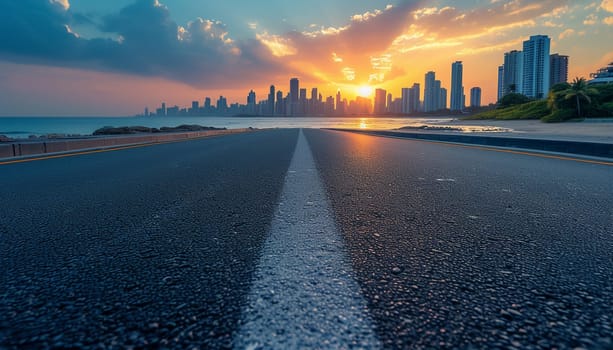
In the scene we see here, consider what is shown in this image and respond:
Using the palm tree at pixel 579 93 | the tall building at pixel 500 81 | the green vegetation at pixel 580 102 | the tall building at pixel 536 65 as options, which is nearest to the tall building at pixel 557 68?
the tall building at pixel 536 65

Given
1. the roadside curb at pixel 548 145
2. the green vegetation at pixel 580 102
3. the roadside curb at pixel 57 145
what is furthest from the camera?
the green vegetation at pixel 580 102

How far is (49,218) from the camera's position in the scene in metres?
3.01

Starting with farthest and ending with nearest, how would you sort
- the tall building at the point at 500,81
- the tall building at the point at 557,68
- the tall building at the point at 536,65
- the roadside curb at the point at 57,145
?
the tall building at the point at 500,81, the tall building at the point at 557,68, the tall building at the point at 536,65, the roadside curb at the point at 57,145

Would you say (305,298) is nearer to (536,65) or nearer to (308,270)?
(308,270)

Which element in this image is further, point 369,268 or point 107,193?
point 107,193

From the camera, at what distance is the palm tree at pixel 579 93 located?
48438mm

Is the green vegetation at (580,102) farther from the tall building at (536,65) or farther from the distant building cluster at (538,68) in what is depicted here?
the tall building at (536,65)

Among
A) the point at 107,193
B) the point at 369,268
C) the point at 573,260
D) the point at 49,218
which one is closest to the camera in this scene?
the point at 369,268

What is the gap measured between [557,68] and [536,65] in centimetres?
2026

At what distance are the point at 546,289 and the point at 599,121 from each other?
2192 inches

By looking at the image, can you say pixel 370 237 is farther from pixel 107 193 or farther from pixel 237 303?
pixel 107 193

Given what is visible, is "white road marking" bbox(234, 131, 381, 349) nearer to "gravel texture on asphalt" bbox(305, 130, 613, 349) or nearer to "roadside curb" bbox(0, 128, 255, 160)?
"gravel texture on asphalt" bbox(305, 130, 613, 349)

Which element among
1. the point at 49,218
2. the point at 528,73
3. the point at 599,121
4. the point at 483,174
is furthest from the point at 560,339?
the point at 528,73

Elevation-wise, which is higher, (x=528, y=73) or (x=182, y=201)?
(x=528, y=73)
